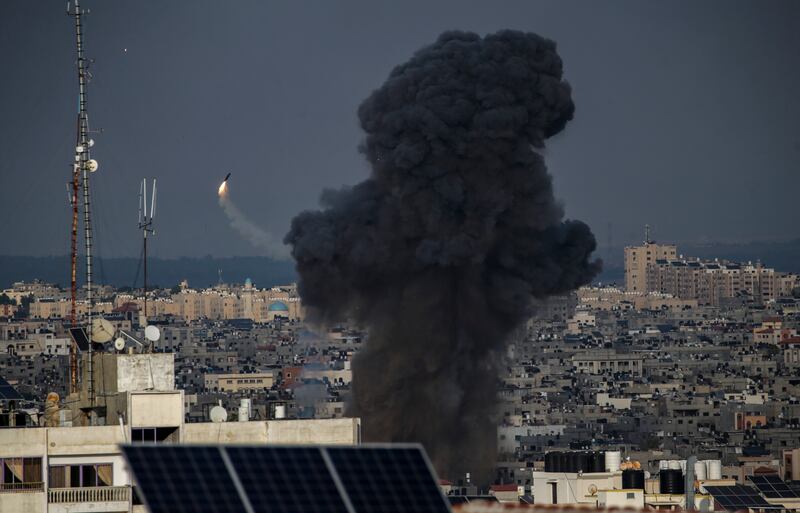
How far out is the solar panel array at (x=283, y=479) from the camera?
20109 millimetres

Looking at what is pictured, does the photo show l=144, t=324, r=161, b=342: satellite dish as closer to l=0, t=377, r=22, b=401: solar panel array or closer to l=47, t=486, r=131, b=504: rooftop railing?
l=0, t=377, r=22, b=401: solar panel array

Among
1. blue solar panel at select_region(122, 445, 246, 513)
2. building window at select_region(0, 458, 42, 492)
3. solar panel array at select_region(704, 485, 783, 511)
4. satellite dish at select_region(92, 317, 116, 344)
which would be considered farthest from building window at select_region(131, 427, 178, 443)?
solar panel array at select_region(704, 485, 783, 511)

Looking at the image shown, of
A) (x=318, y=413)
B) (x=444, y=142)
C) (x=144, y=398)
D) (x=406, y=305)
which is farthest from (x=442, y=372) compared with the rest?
(x=144, y=398)

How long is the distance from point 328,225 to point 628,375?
126 m

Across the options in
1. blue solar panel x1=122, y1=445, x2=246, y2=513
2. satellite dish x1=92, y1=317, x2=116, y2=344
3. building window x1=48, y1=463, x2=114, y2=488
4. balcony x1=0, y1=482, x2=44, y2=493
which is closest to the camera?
blue solar panel x1=122, y1=445, x2=246, y2=513

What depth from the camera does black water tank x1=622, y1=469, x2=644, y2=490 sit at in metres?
47.8

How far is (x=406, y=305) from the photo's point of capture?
76.1 meters

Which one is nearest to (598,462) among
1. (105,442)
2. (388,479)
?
(105,442)

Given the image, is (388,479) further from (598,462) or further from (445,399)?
(445,399)

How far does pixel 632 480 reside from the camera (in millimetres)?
48031

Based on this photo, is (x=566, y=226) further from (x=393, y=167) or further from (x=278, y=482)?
(x=278, y=482)

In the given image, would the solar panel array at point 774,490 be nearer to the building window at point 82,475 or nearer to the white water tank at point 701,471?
the white water tank at point 701,471

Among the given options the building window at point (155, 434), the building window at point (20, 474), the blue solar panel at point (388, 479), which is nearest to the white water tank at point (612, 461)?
the building window at point (155, 434)

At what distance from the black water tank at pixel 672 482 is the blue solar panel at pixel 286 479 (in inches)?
1065
